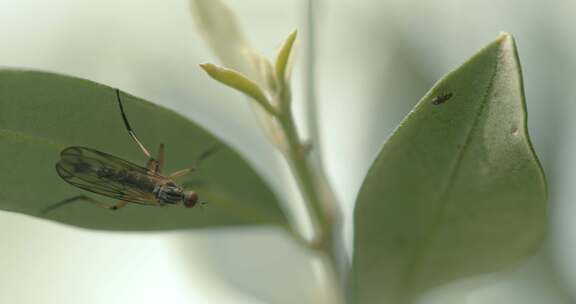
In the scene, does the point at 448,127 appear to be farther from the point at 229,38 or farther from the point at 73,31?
the point at 73,31

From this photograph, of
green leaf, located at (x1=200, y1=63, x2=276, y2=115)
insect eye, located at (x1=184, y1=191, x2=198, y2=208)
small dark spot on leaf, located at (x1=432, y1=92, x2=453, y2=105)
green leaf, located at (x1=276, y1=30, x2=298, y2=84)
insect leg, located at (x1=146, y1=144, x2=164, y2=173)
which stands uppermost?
green leaf, located at (x1=276, y1=30, x2=298, y2=84)

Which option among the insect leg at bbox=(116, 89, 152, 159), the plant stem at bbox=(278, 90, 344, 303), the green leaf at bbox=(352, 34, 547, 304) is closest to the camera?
the green leaf at bbox=(352, 34, 547, 304)

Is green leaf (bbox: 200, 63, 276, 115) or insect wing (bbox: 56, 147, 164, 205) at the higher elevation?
green leaf (bbox: 200, 63, 276, 115)

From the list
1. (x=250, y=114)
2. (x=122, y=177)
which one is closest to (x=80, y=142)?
(x=122, y=177)

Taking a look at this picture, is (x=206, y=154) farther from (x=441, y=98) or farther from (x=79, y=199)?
(x=441, y=98)

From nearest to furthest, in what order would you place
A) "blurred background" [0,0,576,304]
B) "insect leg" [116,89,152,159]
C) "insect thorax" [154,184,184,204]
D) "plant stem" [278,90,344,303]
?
"insect leg" [116,89,152,159]
"plant stem" [278,90,344,303]
"insect thorax" [154,184,184,204]
"blurred background" [0,0,576,304]

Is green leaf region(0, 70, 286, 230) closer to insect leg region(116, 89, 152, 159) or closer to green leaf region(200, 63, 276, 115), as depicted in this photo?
insect leg region(116, 89, 152, 159)

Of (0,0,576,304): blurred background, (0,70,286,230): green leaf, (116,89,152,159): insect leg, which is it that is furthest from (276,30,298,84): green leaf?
(0,0,576,304): blurred background

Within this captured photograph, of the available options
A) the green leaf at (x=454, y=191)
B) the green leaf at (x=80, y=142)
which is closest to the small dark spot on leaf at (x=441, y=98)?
the green leaf at (x=454, y=191)
